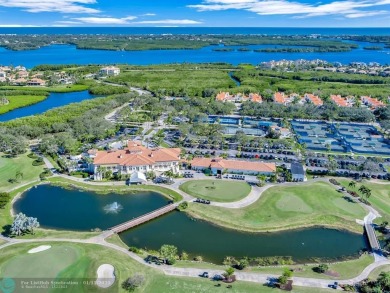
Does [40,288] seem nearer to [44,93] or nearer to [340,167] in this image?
[340,167]

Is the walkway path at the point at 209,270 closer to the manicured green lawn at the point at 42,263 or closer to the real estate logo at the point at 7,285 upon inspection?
the manicured green lawn at the point at 42,263

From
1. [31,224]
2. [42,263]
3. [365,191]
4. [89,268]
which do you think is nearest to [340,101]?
[365,191]

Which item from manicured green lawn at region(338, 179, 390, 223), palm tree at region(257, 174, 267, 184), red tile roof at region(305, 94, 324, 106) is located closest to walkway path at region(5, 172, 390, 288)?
manicured green lawn at region(338, 179, 390, 223)

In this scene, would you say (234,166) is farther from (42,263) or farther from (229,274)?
(42,263)

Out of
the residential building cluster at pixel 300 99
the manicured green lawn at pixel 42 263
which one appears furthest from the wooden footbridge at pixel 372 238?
the residential building cluster at pixel 300 99

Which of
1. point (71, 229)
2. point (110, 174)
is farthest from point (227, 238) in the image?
point (110, 174)

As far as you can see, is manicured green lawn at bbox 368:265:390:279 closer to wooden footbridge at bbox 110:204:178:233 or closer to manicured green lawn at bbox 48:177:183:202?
wooden footbridge at bbox 110:204:178:233
